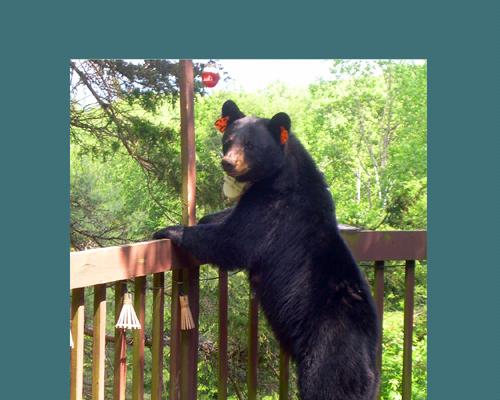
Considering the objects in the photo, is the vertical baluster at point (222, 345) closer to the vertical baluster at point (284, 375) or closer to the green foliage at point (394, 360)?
the vertical baluster at point (284, 375)

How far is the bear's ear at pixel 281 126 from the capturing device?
2738mm

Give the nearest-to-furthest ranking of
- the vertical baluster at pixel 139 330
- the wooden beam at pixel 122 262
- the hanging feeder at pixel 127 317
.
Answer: the wooden beam at pixel 122 262 → the hanging feeder at pixel 127 317 → the vertical baluster at pixel 139 330

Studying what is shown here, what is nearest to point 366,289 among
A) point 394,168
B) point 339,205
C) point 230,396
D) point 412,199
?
point 412,199

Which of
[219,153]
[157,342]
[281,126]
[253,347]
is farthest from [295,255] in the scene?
[219,153]

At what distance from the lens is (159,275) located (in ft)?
8.16

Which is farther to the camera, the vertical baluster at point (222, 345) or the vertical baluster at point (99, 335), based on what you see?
the vertical baluster at point (222, 345)

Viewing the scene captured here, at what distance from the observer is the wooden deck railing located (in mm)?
2002

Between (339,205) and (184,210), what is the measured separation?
9.51ft

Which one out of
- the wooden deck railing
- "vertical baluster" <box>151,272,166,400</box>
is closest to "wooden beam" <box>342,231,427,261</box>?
the wooden deck railing

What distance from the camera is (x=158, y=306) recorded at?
2451mm

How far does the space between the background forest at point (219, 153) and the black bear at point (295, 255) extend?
1.02m

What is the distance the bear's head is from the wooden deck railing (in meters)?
0.57

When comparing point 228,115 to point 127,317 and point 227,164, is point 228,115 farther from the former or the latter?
point 127,317

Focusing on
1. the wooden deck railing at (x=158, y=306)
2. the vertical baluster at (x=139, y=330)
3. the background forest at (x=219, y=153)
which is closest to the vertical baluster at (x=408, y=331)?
the wooden deck railing at (x=158, y=306)
